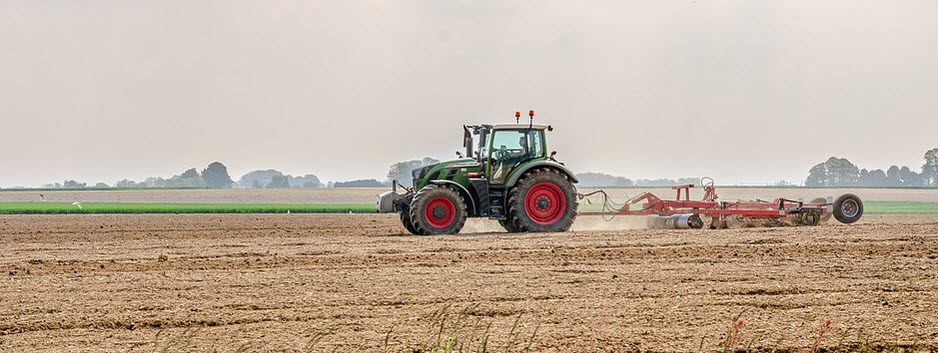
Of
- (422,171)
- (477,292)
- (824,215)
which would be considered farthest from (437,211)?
(824,215)

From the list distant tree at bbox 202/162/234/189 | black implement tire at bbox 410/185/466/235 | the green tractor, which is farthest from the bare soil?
distant tree at bbox 202/162/234/189

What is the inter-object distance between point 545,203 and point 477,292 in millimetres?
8807

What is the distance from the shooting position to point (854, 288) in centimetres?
973

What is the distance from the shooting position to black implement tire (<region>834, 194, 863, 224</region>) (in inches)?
813

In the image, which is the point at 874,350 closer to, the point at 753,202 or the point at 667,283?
the point at 667,283

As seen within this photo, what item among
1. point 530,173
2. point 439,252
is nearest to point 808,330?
point 439,252

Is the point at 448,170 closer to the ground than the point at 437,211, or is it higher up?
higher up

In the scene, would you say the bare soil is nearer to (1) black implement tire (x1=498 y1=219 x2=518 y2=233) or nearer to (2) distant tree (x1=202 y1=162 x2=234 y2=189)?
(1) black implement tire (x1=498 y1=219 x2=518 y2=233)

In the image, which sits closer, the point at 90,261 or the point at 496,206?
the point at 90,261

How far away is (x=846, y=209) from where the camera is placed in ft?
68.0

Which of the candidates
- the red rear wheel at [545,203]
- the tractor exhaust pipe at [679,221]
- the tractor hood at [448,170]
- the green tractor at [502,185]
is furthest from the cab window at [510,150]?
the tractor exhaust pipe at [679,221]

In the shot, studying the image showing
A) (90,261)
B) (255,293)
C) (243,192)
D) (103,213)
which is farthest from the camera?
(243,192)

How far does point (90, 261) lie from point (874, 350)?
10.1 meters

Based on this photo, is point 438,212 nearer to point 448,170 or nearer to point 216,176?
point 448,170
